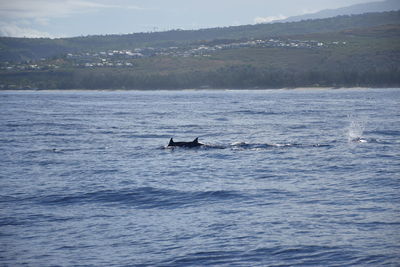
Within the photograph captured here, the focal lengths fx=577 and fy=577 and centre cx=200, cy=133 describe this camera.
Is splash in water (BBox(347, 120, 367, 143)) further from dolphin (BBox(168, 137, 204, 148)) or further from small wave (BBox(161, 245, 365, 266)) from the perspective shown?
small wave (BBox(161, 245, 365, 266))

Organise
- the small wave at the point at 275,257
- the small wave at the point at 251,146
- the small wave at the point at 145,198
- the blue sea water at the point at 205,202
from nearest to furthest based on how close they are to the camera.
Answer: the small wave at the point at 275,257 < the blue sea water at the point at 205,202 < the small wave at the point at 145,198 < the small wave at the point at 251,146

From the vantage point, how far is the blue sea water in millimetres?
16234

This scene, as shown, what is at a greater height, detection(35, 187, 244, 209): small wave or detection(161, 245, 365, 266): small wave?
detection(161, 245, 365, 266): small wave

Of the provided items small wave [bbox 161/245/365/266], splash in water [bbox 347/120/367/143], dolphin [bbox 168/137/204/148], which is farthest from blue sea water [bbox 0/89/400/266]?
dolphin [bbox 168/137/204/148]

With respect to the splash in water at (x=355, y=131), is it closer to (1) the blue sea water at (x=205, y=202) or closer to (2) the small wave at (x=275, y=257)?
(1) the blue sea water at (x=205, y=202)

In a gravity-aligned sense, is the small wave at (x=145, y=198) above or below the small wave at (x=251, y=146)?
above

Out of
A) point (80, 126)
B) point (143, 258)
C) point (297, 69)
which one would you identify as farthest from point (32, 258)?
point (297, 69)

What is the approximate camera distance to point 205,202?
21.9 metres

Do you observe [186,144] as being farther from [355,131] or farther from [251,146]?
[355,131]

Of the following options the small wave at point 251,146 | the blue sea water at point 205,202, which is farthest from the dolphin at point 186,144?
the blue sea water at point 205,202

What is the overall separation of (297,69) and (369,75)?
104 ft

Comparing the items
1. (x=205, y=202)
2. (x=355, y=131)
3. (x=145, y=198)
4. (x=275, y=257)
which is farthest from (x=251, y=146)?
(x=275, y=257)

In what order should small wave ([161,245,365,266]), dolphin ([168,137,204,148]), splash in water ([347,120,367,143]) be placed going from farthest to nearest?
splash in water ([347,120,367,143]), dolphin ([168,137,204,148]), small wave ([161,245,365,266])

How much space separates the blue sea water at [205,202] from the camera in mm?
16234
